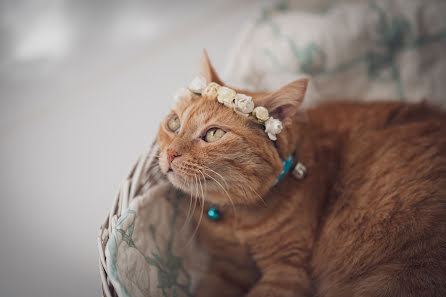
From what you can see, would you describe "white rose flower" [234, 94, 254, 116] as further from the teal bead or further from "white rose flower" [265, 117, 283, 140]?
the teal bead

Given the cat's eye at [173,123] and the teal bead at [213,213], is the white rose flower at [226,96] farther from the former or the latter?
the teal bead at [213,213]

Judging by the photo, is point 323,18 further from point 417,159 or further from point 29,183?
point 29,183

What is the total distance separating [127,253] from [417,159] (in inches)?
41.5

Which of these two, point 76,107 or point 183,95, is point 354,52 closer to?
point 183,95

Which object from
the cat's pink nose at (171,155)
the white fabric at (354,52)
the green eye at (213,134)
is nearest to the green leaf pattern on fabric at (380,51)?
the white fabric at (354,52)

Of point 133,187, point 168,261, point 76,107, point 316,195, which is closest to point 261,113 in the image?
point 316,195

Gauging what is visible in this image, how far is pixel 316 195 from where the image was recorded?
1.26 meters

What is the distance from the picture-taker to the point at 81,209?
1.52 meters

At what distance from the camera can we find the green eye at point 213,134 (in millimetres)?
1063

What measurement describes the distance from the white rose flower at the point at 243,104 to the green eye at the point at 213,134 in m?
0.09

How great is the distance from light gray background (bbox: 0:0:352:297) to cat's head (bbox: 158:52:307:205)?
1.84 ft

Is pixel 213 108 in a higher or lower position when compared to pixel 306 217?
higher

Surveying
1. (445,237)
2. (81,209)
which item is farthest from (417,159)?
(81,209)

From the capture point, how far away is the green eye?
1.06m
